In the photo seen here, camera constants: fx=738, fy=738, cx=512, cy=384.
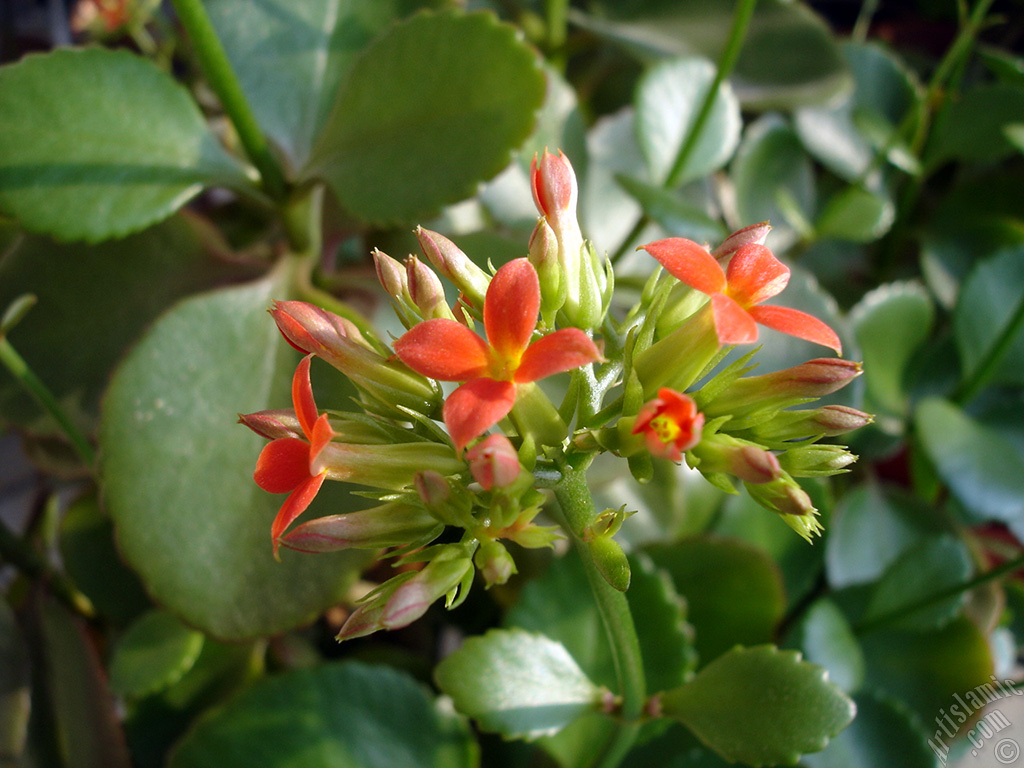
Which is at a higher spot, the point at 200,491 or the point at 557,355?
the point at 557,355

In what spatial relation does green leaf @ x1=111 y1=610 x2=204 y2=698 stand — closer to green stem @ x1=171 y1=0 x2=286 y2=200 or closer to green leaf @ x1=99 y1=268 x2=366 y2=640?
green leaf @ x1=99 y1=268 x2=366 y2=640

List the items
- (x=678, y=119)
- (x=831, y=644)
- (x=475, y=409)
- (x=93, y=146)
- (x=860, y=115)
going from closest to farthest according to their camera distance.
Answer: (x=475, y=409), (x=93, y=146), (x=831, y=644), (x=678, y=119), (x=860, y=115)

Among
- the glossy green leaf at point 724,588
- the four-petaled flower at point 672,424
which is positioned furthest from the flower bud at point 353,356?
the glossy green leaf at point 724,588

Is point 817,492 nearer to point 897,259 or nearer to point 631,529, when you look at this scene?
point 631,529

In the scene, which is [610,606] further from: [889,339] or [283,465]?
[889,339]

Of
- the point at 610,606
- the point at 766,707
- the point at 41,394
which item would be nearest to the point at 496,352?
the point at 610,606

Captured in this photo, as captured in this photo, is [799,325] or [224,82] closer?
[799,325]

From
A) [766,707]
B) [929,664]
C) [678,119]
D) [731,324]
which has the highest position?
[731,324]

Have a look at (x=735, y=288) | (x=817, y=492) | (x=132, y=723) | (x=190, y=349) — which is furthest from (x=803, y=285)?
(x=132, y=723)
